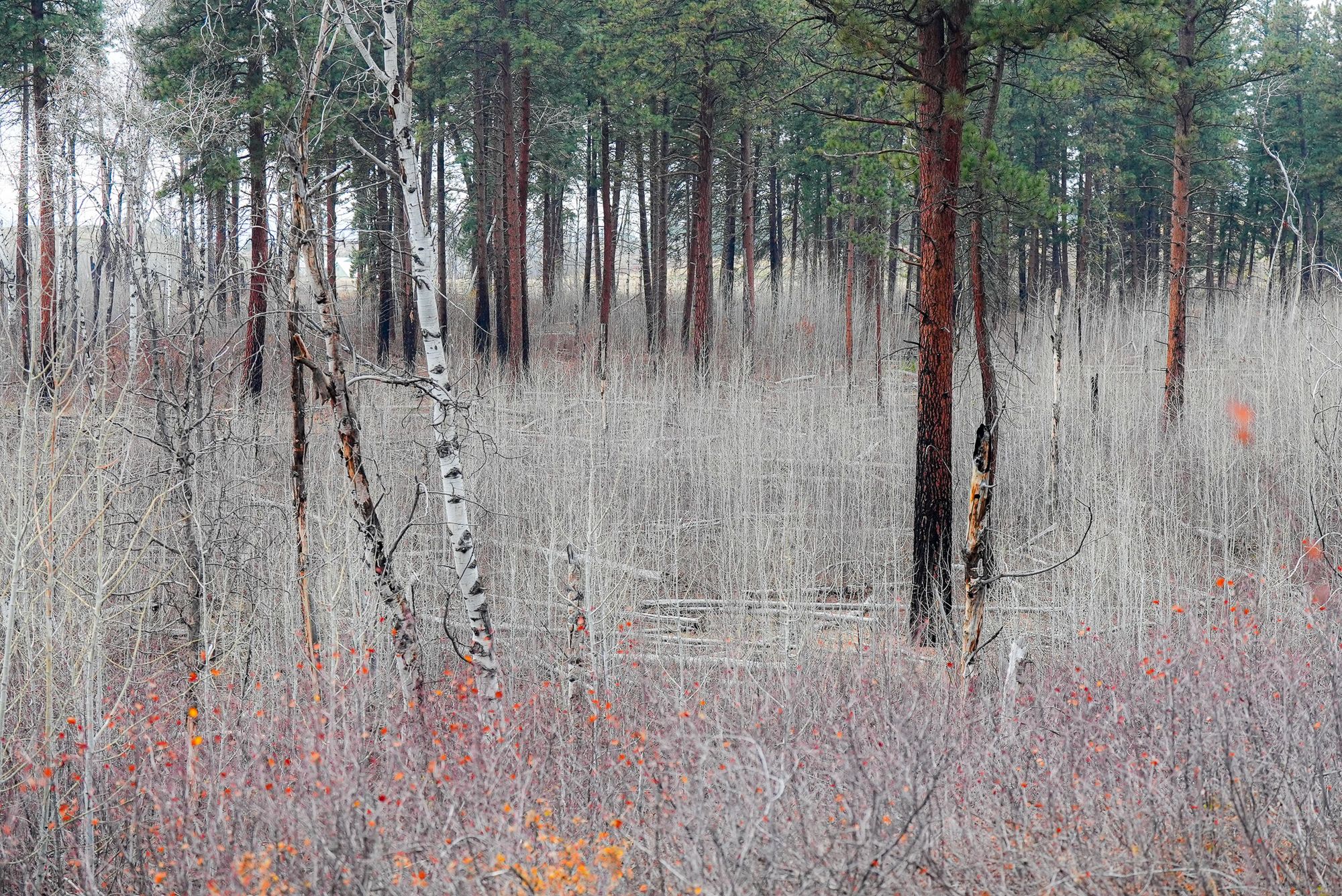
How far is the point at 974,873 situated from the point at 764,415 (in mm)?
11575

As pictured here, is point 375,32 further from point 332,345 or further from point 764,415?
point 764,415

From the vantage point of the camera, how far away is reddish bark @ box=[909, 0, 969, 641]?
24.9ft

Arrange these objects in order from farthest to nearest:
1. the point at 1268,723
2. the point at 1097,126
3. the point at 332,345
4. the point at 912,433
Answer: the point at 1097,126 → the point at 912,433 → the point at 332,345 → the point at 1268,723

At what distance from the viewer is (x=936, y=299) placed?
25.1ft

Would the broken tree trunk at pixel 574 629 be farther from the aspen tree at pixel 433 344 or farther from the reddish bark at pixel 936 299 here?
the reddish bark at pixel 936 299

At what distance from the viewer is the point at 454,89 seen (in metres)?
20.9

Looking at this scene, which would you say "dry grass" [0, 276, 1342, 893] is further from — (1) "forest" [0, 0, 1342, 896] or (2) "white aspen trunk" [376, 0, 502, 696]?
(2) "white aspen trunk" [376, 0, 502, 696]

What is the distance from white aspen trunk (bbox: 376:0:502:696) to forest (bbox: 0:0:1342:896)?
0.05 metres

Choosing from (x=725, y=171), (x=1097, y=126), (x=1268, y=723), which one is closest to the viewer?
(x=1268, y=723)

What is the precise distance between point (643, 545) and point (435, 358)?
461 centimetres

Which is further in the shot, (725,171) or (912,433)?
(725,171)

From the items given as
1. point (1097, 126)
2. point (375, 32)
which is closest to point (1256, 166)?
point (1097, 126)

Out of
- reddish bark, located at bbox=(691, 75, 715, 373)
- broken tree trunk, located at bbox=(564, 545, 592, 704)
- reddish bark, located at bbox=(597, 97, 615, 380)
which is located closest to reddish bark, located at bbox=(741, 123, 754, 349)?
reddish bark, located at bbox=(691, 75, 715, 373)

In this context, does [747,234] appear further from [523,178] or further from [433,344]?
[433,344]
